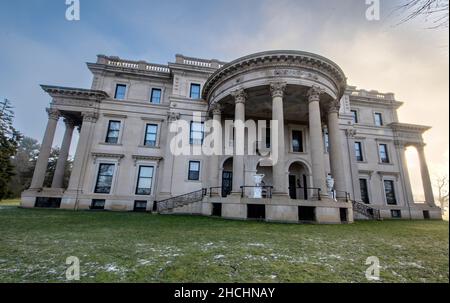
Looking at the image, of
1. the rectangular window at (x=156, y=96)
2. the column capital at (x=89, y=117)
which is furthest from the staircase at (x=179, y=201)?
the column capital at (x=89, y=117)

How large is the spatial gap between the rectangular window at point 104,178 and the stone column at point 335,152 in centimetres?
1794

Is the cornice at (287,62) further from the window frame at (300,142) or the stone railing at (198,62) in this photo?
the stone railing at (198,62)

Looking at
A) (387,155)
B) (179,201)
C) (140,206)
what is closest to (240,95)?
(179,201)

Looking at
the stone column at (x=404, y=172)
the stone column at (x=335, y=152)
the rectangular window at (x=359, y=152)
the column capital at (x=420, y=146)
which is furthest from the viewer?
the column capital at (x=420, y=146)

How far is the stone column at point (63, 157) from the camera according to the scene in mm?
17641

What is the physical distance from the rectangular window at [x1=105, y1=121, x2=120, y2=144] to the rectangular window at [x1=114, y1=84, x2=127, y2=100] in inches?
102

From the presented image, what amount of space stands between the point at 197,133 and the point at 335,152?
1117 cm

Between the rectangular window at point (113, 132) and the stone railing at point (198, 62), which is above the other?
the stone railing at point (198, 62)
